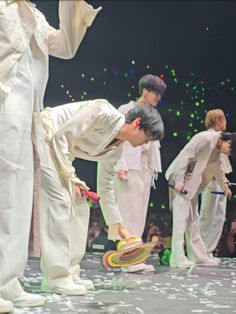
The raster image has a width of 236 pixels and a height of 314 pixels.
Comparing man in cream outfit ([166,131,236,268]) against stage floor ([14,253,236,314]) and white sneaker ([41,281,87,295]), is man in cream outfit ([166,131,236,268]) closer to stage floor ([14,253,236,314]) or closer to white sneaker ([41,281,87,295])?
stage floor ([14,253,236,314])

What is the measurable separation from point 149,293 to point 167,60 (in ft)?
13.3

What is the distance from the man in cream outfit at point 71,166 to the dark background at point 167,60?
3.35 m

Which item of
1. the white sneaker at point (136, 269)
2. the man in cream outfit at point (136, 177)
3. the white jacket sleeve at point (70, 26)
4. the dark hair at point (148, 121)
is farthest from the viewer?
the man in cream outfit at point (136, 177)

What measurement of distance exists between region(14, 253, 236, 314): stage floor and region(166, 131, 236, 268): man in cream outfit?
0.42 m

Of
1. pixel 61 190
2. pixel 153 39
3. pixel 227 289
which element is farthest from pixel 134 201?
pixel 153 39

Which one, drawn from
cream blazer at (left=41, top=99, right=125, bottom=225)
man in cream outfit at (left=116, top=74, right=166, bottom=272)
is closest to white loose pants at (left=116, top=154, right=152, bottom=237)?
man in cream outfit at (left=116, top=74, right=166, bottom=272)

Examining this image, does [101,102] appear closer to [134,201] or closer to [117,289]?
[117,289]

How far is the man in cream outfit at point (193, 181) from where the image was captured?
4.38 m

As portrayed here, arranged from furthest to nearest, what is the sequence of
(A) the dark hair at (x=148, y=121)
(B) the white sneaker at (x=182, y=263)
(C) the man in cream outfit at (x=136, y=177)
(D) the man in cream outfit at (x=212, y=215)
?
1. (D) the man in cream outfit at (x=212, y=215)
2. (B) the white sneaker at (x=182, y=263)
3. (C) the man in cream outfit at (x=136, y=177)
4. (A) the dark hair at (x=148, y=121)

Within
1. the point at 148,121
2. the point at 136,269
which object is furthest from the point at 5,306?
the point at 136,269

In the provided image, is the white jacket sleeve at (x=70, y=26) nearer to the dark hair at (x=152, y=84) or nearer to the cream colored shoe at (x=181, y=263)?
the dark hair at (x=152, y=84)

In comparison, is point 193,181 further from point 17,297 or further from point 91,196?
point 17,297

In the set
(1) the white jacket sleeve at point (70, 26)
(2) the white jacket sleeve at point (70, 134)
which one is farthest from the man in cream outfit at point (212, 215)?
(1) the white jacket sleeve at point (70, 26)

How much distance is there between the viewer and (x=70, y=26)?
7.07 ft
